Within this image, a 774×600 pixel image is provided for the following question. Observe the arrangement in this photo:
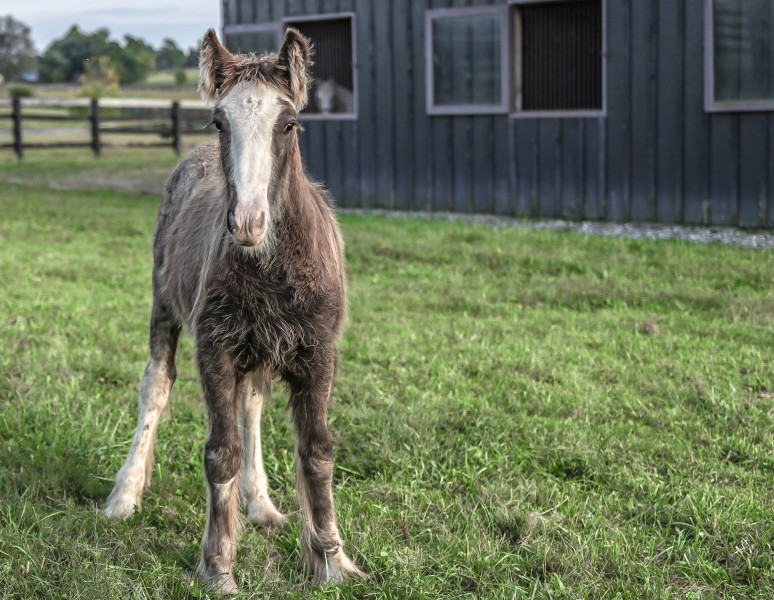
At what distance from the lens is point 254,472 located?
13.5 feet

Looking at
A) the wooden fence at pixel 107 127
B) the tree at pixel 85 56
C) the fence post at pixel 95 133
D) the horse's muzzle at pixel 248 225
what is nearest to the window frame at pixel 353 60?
the wooden fence at pixel 107 127

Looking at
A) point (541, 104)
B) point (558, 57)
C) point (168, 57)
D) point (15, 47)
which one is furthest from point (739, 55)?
point (168, 57)

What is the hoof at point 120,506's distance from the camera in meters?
4.04

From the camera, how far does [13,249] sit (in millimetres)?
10203

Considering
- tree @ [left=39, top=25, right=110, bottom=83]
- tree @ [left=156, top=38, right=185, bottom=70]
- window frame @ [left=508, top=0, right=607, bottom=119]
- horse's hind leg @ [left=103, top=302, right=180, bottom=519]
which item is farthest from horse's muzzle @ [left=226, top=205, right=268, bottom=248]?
tree @ [left=156, top=38, right=185, bottom=70]

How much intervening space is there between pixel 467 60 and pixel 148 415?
31.8 ft

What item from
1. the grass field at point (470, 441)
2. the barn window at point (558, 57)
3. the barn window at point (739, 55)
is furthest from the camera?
the barn window at point (558, 57)

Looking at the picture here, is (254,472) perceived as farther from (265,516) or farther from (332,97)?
(332,97)

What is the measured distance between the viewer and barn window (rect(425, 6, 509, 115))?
41.5 feet

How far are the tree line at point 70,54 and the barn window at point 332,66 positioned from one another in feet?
211

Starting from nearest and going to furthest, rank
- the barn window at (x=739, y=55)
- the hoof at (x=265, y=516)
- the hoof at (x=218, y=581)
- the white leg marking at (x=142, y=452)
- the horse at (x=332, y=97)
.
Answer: the hoof at (x=218, y=581)
the hoof at (x=265, y=516)
the white leg marking at (x=142, y=452)
the barn window at (x=739, y=55)
the horse at (x=332, y=97)

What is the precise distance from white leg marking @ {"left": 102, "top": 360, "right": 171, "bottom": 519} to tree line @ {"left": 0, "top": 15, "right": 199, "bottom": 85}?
246ft

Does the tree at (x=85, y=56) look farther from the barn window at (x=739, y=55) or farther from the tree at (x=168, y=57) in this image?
the barn window at (x=739, y=55)

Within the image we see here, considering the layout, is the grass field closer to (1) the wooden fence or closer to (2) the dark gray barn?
(2) the dark gray barn
